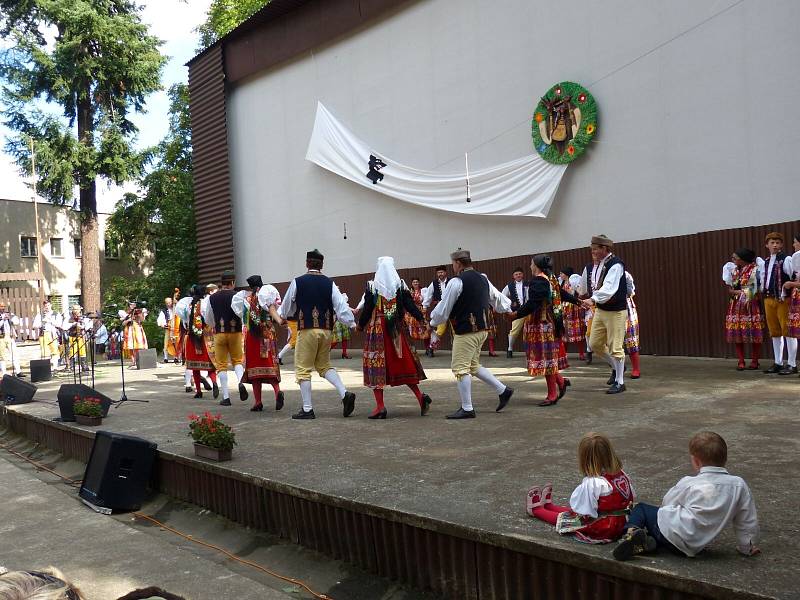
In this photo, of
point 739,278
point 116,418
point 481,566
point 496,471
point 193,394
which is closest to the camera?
point 481,566

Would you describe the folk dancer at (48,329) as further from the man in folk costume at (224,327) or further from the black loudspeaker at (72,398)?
the man in folk costume at (224,327)

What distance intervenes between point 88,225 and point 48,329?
6064 mm

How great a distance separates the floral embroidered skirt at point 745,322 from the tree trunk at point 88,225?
65.4 feet

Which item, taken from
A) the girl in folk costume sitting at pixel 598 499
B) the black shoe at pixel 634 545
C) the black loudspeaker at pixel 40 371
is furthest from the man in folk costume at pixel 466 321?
the black loudspeaker at pixel 40 371

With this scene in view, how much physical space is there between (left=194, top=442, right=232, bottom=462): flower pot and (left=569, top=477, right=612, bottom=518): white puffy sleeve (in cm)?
308

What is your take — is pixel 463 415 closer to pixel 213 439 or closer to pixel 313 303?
pixel 313 303

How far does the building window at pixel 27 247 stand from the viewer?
31.3 metres

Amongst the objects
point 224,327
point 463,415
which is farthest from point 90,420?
point 463,415

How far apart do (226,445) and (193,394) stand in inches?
208

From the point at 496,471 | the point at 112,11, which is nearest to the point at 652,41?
the point at 496,471

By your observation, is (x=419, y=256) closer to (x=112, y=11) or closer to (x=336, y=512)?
(x=336, y=512)

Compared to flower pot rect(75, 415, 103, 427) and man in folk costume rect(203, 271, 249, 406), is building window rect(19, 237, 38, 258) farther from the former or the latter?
flower pot rect(75, 415, 103, 427)

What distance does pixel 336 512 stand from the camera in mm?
4277

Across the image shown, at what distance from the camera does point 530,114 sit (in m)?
12.2
